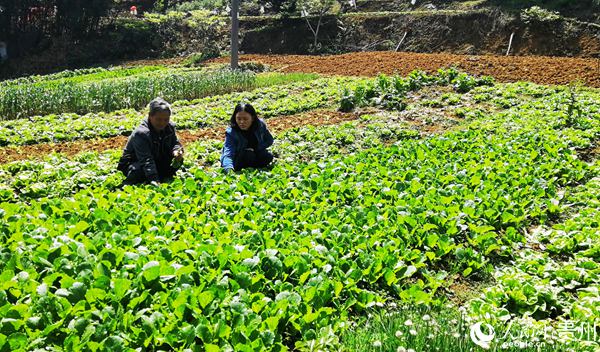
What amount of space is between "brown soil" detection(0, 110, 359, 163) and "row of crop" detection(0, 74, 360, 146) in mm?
410

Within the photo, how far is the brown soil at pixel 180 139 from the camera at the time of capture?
930cm

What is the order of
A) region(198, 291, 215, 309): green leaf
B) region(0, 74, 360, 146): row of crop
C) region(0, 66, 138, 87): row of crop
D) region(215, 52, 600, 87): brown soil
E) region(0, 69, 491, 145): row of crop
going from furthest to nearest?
region(0, 66, 138, 87): row of crop < region(215, 52, 600, 87): brown soil < region(0, 69, 491, 145): row of crop < region(0, 74, 360, 146): row of crop < region(198, 291, 215, 309): green leaf

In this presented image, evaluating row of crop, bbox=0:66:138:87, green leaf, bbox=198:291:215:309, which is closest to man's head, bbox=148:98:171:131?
green leaf, bbox=198:291:215:309

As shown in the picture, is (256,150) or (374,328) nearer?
(374,328)

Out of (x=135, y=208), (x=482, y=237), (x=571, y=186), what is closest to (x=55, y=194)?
(x=135, y=208)

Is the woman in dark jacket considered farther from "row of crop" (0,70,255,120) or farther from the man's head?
"row of crop" (0,70,255,120)

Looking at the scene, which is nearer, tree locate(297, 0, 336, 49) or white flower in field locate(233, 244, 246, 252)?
white flower in field locate(233, 244, 246, 252)

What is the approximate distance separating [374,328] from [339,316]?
38cm

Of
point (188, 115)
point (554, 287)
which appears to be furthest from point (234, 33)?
point (554, 287)

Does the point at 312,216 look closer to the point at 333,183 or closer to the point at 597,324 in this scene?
the point at 333,183

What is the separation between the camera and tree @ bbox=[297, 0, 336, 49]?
1196 inches

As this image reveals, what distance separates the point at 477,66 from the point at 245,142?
1286cm

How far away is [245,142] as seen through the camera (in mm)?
7438

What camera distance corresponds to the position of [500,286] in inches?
165
